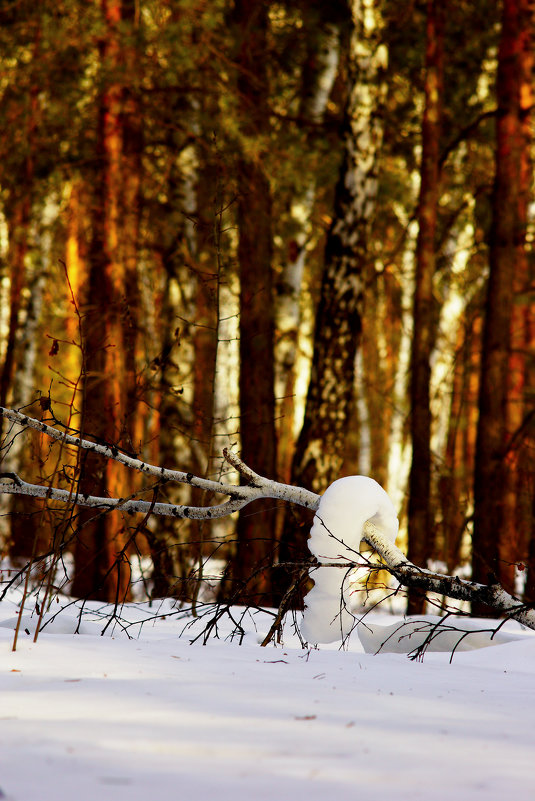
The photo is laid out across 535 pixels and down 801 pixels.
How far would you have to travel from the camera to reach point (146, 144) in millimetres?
10250

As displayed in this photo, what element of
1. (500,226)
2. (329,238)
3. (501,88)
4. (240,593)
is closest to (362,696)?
(240,593)

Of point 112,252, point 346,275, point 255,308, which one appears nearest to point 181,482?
point 346,275

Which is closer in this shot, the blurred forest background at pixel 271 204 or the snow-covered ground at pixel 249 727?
the snow-covered ground at pixel 249 727

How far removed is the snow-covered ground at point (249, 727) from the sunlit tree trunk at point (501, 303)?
463 cm

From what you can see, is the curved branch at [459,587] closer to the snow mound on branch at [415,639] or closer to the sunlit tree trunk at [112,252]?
the snow mound on branch at [415,639]

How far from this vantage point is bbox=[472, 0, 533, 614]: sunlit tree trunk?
8148 millimetres

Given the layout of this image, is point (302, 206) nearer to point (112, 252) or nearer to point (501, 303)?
point (112, 252)

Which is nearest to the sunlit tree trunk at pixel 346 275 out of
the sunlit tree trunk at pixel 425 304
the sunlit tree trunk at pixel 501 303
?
the sunlit tree trunk at pixel 425 304

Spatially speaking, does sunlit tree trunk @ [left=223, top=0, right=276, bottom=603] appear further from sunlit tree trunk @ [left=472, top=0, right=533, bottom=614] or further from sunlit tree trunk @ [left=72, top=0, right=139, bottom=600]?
sunlit tree trunk @ [left=472, top=0, right=533, bottom=614]

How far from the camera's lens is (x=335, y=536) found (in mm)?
4012

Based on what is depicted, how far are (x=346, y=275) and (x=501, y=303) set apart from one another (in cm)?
177

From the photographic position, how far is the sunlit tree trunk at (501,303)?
815 cm

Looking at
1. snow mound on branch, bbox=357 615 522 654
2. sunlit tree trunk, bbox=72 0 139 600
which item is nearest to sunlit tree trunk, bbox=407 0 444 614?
sunlit tree trunk, bbox=72 0 139 600

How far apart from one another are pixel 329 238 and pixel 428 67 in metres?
2.78
